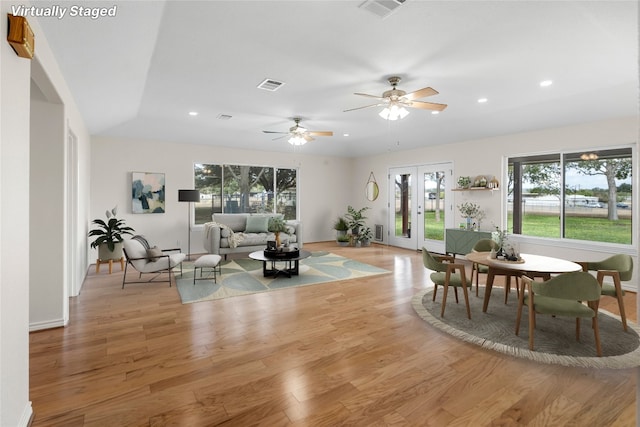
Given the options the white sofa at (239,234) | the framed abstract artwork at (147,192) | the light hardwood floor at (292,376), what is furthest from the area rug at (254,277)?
the framed abstract artwork at (147,192)

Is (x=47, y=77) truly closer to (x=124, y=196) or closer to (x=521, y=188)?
(x=124, y=196)

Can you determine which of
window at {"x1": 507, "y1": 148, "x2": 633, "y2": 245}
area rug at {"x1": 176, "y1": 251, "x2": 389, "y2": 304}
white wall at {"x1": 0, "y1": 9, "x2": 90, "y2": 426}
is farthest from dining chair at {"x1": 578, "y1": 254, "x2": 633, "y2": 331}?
white wall at {"x1": 0, "y1": 9, "x2": 90, "y2": 426}

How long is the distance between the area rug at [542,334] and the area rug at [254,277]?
1810 millimetres

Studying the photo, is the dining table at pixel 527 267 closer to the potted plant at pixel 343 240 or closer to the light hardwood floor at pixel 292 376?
the light hardwood floor at pixel 292 376

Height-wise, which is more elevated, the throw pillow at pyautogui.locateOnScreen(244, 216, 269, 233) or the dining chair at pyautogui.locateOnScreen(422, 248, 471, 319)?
the throw pillow at pyautogui.locateOnScreen(244, 216, 269, 233)

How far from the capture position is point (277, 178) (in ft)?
29.0

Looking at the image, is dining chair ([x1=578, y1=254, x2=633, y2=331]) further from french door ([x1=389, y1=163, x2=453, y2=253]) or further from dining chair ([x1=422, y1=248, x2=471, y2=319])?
french door ([x1=389, y1=163, x2=453, y2=253])

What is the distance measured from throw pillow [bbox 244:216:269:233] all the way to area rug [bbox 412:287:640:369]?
4.30 meters

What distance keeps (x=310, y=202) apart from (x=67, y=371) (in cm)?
723

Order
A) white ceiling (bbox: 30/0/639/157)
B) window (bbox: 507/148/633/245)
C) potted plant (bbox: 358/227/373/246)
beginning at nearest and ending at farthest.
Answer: white ceiling (bbox: 30/0/639/157), window (bbox: 507/148/633/245), potted plant (bbox: 358/227/373/246)

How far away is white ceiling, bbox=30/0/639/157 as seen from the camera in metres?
2.49

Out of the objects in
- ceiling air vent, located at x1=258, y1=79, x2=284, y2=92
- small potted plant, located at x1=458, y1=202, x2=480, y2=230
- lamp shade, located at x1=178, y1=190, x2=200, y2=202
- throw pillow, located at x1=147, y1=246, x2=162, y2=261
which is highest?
ceiling air vent, located at x1=258, y1=79, x2=284, y2=92

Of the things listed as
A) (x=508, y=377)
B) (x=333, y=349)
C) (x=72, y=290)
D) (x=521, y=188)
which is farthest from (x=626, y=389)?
(x=72, y=290)

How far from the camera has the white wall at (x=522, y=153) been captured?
4.89 meters
